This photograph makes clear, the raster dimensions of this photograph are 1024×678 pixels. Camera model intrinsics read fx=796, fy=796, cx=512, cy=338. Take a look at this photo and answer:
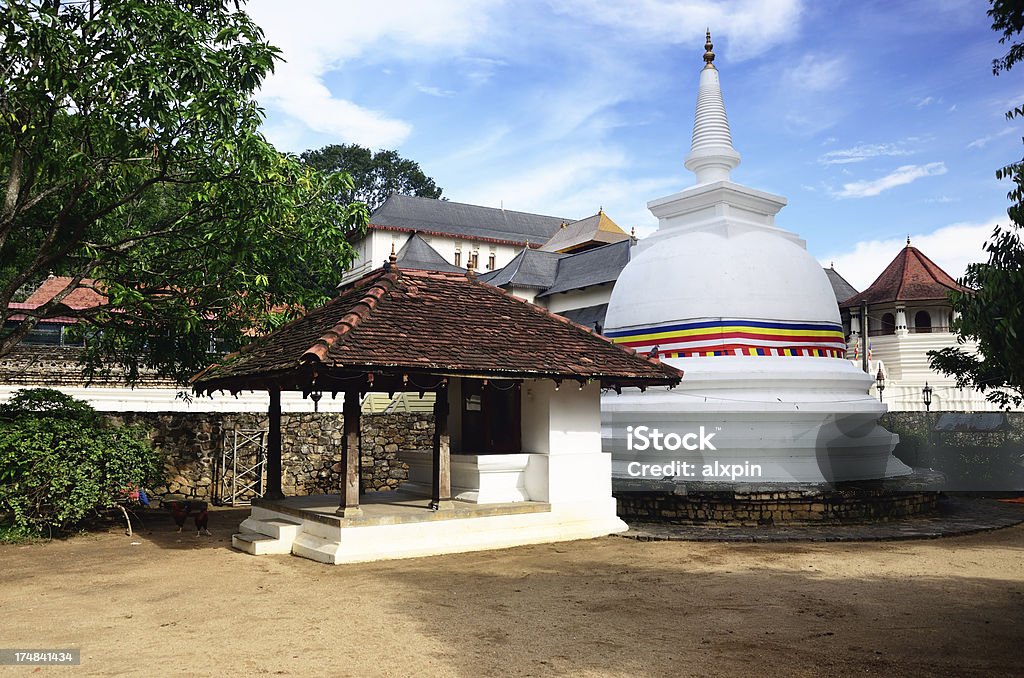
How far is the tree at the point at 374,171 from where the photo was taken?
65.1 meters

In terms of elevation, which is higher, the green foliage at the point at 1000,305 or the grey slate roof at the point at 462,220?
the grey slate roof at the point at 462,220

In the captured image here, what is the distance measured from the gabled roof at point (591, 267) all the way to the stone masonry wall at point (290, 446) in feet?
60.0

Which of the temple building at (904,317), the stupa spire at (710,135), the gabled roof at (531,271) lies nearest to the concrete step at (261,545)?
the stupa spire at (710,135)

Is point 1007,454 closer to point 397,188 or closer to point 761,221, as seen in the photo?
point 761,221

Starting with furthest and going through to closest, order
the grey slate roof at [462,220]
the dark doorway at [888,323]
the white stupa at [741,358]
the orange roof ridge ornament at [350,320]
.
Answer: the grey slate roof at [462,220]
the dark doorway at [888,323]
the white stupa at [741,358]
the orange roof ridge ornament at [350,320]

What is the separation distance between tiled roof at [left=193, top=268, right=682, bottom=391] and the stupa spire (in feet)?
19.0

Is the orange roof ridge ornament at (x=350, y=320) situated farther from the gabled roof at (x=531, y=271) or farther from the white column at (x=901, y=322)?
the white column at (x=901, y=322)

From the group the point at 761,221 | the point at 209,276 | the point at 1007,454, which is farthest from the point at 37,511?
the point at 1007,454

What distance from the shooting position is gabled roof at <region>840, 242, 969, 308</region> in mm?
39344

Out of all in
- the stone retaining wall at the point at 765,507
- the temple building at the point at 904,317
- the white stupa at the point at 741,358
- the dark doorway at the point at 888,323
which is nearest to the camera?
the stone retaining wall at the point at 765,507

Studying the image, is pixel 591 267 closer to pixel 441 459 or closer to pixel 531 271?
pixel 531 271

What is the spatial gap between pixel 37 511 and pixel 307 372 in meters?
5.40

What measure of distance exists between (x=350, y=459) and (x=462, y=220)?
4685cm

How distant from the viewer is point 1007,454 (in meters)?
19.2
